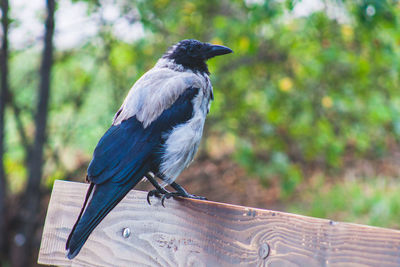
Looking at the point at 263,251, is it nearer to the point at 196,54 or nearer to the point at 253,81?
the point at 196,54

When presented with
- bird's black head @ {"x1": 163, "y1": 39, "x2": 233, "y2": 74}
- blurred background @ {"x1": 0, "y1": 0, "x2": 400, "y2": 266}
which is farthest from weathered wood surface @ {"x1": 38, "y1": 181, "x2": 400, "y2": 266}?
blurred background @ {"x1": 0, "y1": 0, "x2": 400, "y2": 266}

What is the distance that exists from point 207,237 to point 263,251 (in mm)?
281

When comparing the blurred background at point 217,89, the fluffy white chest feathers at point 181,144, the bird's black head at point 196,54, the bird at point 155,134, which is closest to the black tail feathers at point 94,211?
the bird at point 155,134

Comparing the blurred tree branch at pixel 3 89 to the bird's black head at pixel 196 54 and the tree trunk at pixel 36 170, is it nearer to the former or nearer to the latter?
the tree trunk at pixel 36 170

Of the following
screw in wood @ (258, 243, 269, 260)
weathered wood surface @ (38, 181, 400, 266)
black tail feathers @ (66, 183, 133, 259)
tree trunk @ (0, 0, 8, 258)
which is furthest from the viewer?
tree trunk @ (0, 0, 8, 258)

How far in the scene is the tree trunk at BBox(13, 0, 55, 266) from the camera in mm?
5004

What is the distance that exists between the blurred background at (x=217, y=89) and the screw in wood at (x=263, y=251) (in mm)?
2925

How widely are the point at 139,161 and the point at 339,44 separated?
10.0 feet

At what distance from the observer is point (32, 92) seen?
19.0ft

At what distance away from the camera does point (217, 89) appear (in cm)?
562

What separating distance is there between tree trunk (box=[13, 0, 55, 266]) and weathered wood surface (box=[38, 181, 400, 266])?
2.72 metres

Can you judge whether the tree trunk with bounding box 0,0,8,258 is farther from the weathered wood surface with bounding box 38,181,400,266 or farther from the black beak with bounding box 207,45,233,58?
the weathered wood surface with bounding box 38,181,400,266

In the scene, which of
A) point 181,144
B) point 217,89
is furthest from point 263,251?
point 217,89

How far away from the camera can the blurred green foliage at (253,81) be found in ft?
16.0
